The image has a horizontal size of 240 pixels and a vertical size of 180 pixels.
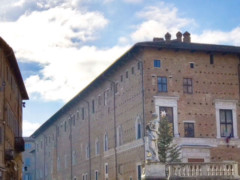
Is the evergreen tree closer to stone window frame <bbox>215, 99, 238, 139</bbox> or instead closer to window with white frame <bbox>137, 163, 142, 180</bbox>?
window with white frame <bbox>137, 163, 142, 180</bbox>

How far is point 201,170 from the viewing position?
85.3 feet

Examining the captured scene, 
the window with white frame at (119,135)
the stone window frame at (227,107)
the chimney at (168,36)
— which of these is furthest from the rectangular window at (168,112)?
the chimney at (168,36)

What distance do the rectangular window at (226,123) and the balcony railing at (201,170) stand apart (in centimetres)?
1314

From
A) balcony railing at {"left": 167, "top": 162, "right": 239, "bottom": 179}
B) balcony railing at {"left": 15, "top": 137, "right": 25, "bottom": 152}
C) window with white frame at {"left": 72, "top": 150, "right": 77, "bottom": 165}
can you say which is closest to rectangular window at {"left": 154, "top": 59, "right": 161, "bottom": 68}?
balcony railing at {"left": 15, "top": 137, "right": 25, "bottom": 152}

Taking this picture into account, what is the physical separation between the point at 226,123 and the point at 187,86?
3950mm

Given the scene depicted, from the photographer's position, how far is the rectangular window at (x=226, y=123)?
1566 inches

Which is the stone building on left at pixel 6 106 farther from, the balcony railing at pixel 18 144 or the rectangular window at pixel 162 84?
the rectangular window at pixel 162 84

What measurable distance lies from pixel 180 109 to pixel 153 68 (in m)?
3.48

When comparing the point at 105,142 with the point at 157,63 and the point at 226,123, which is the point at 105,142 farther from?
the point at 226,123

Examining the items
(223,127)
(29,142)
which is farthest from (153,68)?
(29,142)

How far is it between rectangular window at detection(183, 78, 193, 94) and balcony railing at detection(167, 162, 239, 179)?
13.2 metres

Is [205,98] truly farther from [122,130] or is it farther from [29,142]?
[29,142]

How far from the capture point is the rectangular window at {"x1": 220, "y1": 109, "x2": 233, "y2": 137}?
39.8 metres

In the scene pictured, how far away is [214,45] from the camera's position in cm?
4066
